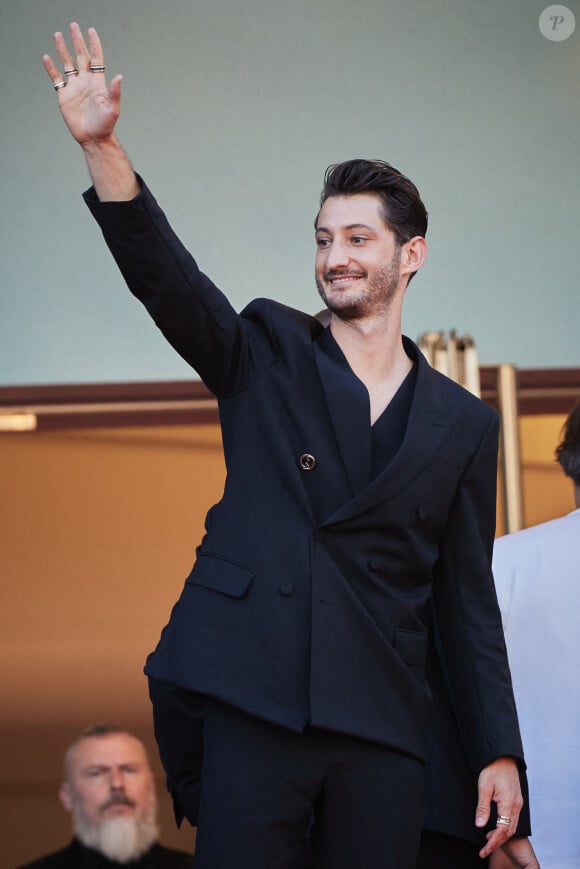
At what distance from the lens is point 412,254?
1.99 meters

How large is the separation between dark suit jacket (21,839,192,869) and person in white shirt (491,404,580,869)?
2200mm

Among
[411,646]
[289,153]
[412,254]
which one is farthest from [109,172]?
[289,153]

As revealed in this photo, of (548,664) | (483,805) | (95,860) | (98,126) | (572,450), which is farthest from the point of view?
(95,860)

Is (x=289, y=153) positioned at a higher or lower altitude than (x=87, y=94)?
higher

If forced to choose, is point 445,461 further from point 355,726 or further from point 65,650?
point 65,650

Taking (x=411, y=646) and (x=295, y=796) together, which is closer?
(x=295, y=796)

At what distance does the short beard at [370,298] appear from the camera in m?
1.90

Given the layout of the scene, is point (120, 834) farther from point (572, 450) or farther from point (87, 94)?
point (87, 94)

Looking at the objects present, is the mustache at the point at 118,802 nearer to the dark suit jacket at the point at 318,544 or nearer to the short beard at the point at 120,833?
the short beard at the point at 120,833

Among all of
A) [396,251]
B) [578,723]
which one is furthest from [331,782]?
[578,723]

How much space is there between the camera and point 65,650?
4574 mm

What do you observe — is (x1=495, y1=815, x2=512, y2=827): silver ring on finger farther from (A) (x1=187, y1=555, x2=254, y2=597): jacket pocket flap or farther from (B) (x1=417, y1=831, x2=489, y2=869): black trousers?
(A) (x1=187, y1=555, x2=254, y2=597): jacket pocket flap

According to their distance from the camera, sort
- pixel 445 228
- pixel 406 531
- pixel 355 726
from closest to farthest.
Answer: pixel 355 726, pixel 406 531, pixel 445 228

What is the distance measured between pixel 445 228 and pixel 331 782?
2.86 metres
